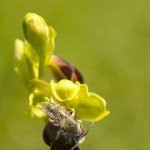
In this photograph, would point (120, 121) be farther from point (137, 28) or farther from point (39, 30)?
point (39, 30)

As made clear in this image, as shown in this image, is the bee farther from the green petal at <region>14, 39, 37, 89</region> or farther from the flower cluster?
the green petal at <region>14, 39, 37, 89</region>

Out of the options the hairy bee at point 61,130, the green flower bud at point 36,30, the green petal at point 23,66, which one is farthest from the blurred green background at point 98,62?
the hairy bee at point 61,130

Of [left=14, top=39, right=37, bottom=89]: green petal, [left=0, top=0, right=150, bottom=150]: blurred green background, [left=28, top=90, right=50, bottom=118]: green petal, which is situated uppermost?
[left=0, top=0, right=150, bottom=150]: blurred green background

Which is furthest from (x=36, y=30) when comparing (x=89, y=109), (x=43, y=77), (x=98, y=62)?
(x=98, y=62)

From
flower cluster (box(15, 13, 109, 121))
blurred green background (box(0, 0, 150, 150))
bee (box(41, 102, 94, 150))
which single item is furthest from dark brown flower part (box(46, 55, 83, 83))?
blurred green background (box(0, 0, 150, 150))

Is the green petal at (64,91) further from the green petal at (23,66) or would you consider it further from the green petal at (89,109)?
the green petal at (23,66)

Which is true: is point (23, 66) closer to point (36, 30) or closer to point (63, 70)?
point (63, 70)
